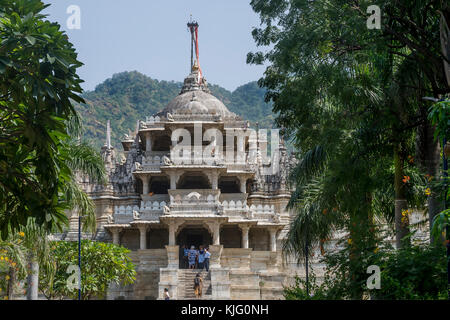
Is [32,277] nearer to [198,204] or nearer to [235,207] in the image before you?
[198,204]

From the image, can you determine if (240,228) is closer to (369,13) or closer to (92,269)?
(92,269)

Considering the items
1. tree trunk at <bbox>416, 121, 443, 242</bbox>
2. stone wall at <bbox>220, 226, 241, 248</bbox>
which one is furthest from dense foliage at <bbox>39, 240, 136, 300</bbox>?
tree trunk at <bbox>416, 121, 443, 242</bbox>

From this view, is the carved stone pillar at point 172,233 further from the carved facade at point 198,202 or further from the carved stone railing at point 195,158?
the carved stone railing at point 195,158

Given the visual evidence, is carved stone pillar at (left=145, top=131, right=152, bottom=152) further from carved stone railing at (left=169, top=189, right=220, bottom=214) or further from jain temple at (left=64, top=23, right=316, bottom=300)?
carved stone railing at (left=169, top=189, right=220, bottom=214)

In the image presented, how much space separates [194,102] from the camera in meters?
39.9

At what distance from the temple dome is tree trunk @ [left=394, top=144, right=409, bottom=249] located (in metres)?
23.5

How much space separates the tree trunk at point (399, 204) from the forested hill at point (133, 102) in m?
71.7

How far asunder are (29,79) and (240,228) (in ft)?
85.8

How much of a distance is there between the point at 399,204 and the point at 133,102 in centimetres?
8729

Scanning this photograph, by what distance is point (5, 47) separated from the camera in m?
10.9

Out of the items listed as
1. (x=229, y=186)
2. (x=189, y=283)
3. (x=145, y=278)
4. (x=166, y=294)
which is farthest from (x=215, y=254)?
(x=229, y=186)

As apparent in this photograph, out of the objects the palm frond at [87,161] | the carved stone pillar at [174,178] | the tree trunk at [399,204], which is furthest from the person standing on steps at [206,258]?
the tree trunk at [399,204]

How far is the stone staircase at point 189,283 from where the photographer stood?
31.0 metres
